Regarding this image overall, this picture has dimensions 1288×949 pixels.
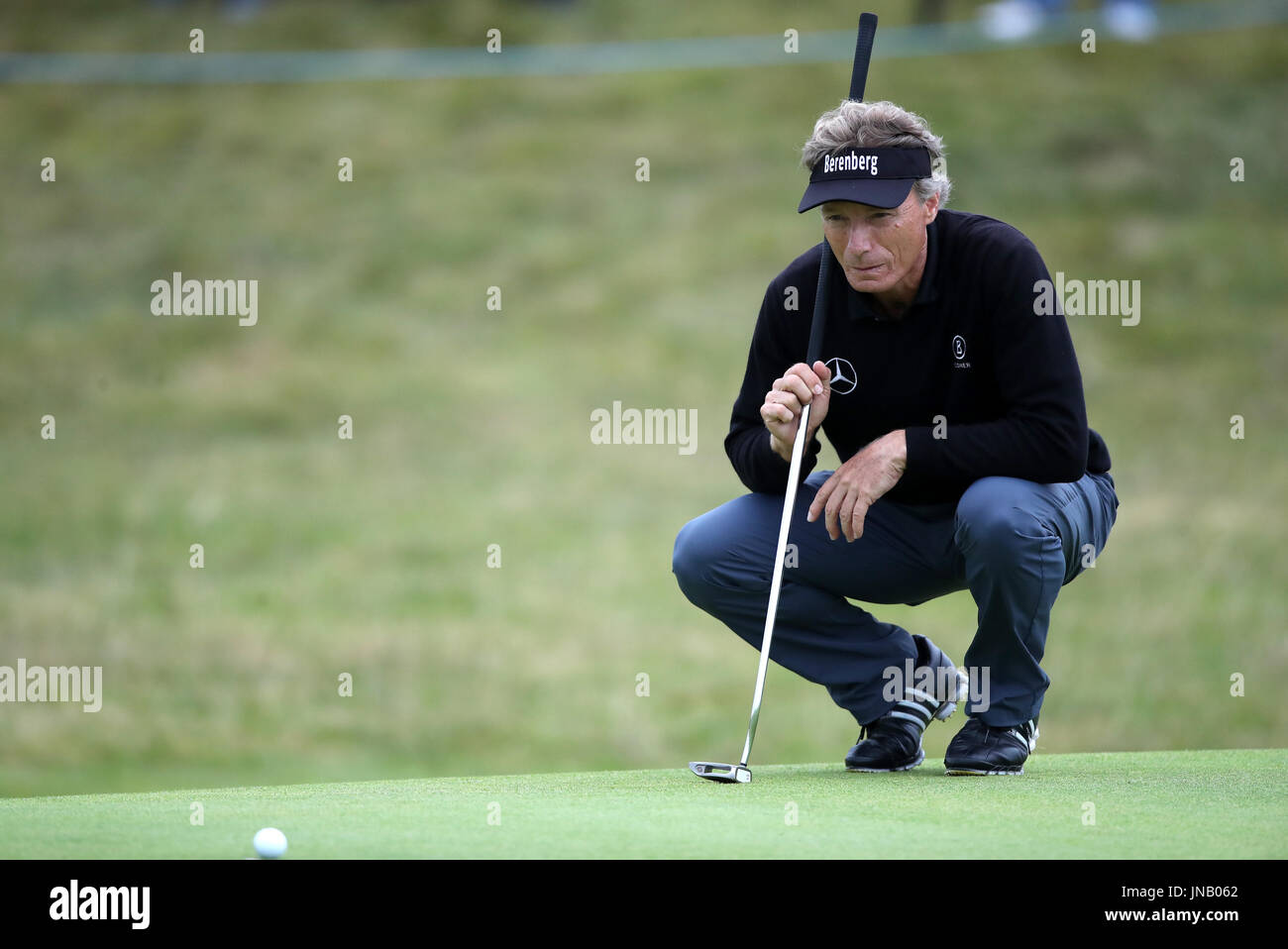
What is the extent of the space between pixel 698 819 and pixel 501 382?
13.7 m

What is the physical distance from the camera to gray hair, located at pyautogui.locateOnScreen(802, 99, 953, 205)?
11.5 ft

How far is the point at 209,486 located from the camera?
596 inches

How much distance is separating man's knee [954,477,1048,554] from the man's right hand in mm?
386

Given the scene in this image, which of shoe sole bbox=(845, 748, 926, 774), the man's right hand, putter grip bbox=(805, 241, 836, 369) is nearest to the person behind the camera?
the man's right hand

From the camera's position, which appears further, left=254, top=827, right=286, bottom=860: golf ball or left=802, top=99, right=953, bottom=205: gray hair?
left=802, top=99, right=953, bottom=205: gray hair

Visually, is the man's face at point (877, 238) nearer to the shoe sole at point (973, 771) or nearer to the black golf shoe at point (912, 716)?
the black golf shoe at point (912, 716)

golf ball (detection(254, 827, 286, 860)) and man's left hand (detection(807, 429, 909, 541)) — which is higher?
man's left hand (detection(807, 429, 909, 541))

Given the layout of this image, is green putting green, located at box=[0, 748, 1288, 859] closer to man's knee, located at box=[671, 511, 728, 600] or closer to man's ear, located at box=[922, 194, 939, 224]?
man's knee, located at box=[671, 511, 728, 600]

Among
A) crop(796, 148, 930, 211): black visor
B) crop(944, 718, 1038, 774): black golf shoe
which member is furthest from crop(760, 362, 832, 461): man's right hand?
crop(944, 718, 1038, 774): black golf shoe

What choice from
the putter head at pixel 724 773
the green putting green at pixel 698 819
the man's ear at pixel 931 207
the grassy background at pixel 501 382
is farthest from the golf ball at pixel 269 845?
the grassy background at pixel 501 382

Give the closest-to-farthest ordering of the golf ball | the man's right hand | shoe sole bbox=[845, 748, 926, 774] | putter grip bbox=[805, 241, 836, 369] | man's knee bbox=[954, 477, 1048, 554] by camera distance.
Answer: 1. the golf ball
2. man's knee bbox=[954, 477, 1048, 554]
3. the man's right hand
4. putter grip bbox=[805, 241, 836, 369]
5. shoe sole bbox=[845, 748, 926, 774]

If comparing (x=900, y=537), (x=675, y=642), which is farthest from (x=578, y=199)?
(x=900, y=537)

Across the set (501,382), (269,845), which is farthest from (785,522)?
(501,382)
